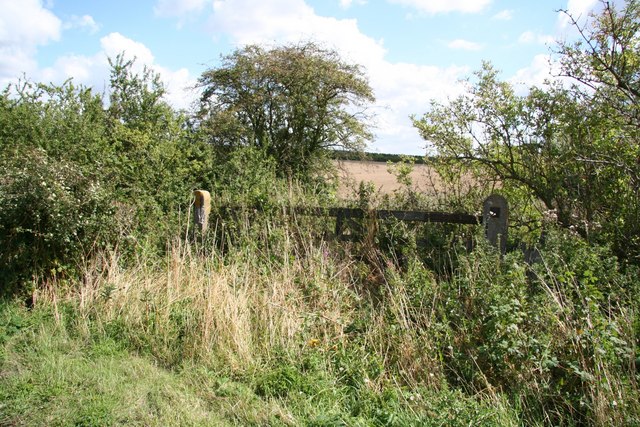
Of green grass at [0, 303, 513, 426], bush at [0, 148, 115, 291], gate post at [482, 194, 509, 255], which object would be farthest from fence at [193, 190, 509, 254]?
green grass at [0, 303, 513, 426]

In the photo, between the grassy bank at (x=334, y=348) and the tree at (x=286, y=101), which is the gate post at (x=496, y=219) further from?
the tree at (x=286, y=101)

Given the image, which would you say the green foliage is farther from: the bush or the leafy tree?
the leafy tree

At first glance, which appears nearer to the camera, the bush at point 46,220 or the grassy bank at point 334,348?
the grassy bank at point 334,348

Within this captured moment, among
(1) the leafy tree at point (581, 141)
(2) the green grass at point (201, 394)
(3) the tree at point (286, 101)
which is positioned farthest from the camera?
(3) the tree at point (286, 101)

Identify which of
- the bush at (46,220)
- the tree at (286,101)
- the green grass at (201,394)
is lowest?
the green grass at (201,394)

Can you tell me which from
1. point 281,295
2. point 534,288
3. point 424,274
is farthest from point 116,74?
point 534,288

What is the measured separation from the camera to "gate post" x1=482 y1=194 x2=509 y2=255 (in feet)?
20.8

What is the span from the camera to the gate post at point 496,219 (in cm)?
633

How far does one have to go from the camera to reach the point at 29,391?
4.34m

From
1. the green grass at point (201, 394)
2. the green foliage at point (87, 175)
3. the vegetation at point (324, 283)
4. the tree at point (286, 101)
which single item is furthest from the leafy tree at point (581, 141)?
the tree at point (286, 101)

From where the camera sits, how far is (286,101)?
51.3 ft

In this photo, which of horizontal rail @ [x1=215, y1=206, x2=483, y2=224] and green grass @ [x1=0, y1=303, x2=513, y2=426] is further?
horizontal rail @ [x1=215, y1=206, x2=483, y2=224]

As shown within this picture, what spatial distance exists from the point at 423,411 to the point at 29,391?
3244 millimetres

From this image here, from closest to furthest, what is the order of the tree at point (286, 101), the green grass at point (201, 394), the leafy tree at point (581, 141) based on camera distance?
the green grass at point (201, 394)
the leafy tree at point (581, 141)
the tree at point (286, 101)
